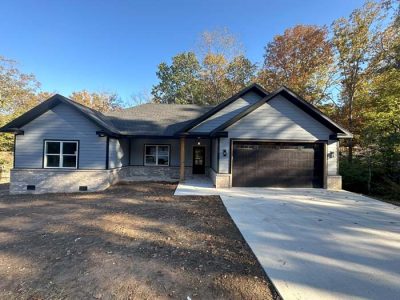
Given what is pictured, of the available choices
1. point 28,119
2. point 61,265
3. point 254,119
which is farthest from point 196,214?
point 28,119

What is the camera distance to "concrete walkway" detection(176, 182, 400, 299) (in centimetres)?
350

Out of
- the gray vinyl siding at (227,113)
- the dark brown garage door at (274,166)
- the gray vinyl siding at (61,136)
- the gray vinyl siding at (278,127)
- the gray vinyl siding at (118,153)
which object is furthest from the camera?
the gray vinyl siding at (227,113)

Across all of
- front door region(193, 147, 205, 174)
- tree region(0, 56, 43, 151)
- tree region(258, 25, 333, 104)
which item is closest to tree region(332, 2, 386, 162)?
tree region(258, 25, 333, 104)

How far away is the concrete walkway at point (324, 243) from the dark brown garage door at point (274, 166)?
272 cm

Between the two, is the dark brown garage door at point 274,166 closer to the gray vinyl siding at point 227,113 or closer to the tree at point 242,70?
the gray vinyl siding at point 227,113

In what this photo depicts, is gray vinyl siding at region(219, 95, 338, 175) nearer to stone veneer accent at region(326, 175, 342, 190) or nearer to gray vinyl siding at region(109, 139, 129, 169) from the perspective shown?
stone veneer accent at region(326, 175, 342, 190)

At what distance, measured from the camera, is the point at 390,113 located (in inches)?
497

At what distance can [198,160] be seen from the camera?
1683 cm

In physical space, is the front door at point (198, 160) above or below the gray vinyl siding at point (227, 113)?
below

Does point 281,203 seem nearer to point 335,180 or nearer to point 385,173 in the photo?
point 335,180

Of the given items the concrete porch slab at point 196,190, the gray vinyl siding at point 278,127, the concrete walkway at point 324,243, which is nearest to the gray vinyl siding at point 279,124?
the gray vinyl siding at point 278,127

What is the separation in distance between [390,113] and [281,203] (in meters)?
8.91

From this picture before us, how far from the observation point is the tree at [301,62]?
22.5m

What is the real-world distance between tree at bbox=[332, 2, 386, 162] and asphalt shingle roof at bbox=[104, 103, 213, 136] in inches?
503
